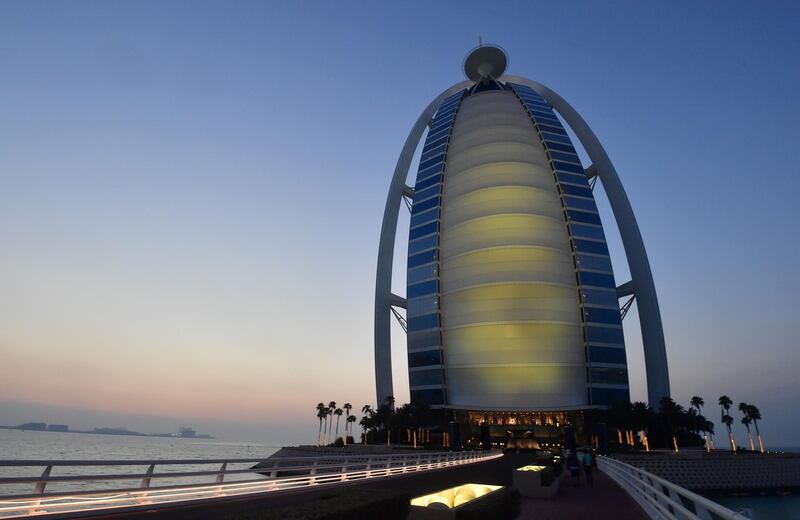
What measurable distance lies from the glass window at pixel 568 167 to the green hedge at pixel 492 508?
101001mm

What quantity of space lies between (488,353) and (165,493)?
266 ft

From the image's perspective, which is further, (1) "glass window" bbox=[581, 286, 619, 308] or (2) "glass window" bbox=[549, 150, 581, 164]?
(2) "glass window" bbox=[549, 150, 581, 164]

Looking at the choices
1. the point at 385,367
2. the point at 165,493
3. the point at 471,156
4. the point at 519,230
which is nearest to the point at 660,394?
the point at 519,230

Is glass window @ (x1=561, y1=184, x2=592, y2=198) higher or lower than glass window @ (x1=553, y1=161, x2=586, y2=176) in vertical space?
lower

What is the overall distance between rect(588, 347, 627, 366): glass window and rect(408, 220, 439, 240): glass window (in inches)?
1617

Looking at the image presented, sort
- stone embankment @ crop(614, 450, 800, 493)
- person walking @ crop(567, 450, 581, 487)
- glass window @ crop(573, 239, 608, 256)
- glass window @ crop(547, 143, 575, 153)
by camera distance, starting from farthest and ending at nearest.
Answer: glass window @ crop(547, 143, 575, 153)
glass window @ crop(573, 239, 608, 256)
stone embankment @ crop(614, 450, 800, 493)
person walking @ crop(567, 450, 581, 487)

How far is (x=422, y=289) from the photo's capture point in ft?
330

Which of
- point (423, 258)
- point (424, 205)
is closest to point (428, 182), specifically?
point (424, 205)

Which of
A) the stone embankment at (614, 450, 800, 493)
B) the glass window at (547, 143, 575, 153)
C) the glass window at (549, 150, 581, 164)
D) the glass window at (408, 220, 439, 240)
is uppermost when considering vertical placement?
the glass window at (547, 143, 575, 153)

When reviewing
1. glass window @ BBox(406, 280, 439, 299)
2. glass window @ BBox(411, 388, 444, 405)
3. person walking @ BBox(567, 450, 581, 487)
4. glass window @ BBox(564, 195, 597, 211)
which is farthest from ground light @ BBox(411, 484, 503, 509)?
glass window @ BBox(564, 195, 597, 211)

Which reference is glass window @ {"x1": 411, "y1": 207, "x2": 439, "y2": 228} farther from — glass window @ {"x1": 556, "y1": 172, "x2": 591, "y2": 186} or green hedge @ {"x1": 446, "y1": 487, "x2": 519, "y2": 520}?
green hedge @ {"x1": 446, "y1": 487, "x2": 519, "y2": 520}

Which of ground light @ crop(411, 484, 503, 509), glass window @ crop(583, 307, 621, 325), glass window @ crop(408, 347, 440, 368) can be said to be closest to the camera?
ground light @ crop(411, 484, 503, 509)

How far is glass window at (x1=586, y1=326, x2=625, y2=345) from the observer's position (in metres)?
89.4

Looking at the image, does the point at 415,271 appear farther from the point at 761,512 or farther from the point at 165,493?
the point at 165,493
